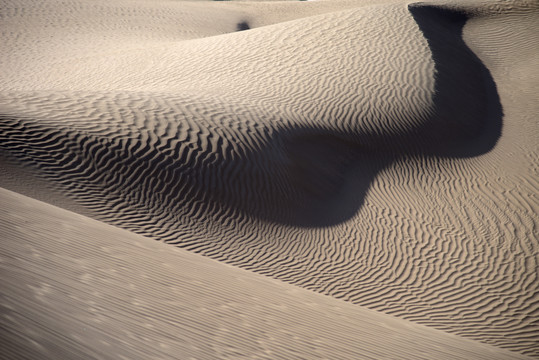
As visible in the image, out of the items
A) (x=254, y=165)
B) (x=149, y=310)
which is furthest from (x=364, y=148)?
(x=149, y=310)

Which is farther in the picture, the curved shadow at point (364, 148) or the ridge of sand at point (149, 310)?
the curved shadow at point (364, 148)

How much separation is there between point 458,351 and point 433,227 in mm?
4611

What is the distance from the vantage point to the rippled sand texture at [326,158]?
24.3ft

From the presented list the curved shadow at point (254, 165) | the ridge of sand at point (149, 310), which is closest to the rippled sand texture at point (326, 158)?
the curved shadow at point (254, 165)

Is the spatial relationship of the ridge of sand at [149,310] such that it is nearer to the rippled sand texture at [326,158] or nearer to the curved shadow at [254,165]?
the rippled sand texture at [326,158]

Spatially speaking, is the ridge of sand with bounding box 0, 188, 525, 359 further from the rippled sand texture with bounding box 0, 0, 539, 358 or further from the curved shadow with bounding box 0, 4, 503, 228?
the curved shadow with bounding box 0, 4, 503, 228

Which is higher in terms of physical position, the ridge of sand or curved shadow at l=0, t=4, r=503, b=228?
the ridge of sand

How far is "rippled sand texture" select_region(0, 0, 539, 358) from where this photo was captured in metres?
7.41

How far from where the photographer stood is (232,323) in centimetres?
362

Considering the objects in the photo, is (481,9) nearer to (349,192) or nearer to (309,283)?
(349,192)

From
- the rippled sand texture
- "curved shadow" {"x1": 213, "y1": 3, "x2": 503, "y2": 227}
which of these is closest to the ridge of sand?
the rippled sand texture

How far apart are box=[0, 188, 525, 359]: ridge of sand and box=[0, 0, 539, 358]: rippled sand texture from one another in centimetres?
57

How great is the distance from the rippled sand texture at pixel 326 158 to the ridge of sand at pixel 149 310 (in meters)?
0.57

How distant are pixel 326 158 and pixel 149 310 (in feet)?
24.6
